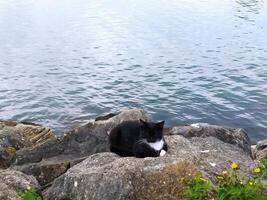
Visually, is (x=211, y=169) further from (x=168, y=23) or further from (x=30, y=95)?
(x=168, y=23)

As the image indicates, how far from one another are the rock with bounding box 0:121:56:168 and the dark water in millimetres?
4373

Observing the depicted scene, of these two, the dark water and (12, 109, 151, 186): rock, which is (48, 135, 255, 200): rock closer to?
(12, 109, 151, 186): rock

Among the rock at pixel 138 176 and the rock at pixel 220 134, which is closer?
the rock at pixel 138 176

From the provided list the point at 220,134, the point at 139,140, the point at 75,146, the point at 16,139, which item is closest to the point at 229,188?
the point at 139,140

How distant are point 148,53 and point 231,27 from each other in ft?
37.6

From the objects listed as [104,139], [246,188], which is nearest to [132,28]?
[104,139]

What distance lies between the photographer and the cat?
986 centimetres

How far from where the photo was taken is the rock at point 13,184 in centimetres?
770

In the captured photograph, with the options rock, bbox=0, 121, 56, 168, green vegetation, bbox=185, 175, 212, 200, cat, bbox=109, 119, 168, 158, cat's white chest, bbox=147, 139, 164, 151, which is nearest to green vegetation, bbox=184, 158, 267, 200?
green vegetation, bbox=185, 175, 212, 200

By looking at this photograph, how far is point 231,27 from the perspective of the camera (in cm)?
4122

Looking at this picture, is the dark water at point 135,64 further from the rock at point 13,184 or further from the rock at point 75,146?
the rock at point 13,184

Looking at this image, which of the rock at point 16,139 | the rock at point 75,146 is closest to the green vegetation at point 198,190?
the rock at point 75,146

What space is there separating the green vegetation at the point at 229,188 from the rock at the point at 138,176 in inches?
14.5

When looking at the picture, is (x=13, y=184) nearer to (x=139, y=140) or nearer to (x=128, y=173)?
(x=128, y=173)
